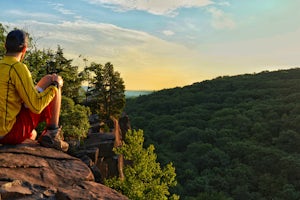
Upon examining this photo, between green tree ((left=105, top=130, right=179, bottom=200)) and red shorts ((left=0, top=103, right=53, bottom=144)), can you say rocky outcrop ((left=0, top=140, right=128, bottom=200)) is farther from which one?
green tree ((left=105, top=130, right=179, bottom=200))

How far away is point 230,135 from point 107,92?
62.4 meters

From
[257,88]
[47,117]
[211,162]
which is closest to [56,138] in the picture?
[47,117]

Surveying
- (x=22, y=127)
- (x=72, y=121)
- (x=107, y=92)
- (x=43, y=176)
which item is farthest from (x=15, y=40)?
(x=107, y=92)

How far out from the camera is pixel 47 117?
8.32 metres

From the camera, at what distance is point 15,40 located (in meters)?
7.52

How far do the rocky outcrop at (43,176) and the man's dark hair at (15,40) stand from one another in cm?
197

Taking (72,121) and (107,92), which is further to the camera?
(107,92)

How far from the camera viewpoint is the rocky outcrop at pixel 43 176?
670 cm

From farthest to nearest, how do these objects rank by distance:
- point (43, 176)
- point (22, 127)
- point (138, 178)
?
point (138, 178) → point (22, 127) → point (43, 176)

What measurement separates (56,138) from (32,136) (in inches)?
26.3

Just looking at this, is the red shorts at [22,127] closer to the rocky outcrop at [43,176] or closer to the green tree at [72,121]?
the rocky outcrop at [43,176]

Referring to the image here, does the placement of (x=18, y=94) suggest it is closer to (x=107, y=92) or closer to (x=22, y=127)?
(x=22, y=127)

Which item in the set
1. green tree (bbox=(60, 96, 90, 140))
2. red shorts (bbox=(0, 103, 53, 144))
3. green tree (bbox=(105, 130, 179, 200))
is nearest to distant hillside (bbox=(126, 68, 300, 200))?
green tree (bbox=(105, 130, 179, 200))

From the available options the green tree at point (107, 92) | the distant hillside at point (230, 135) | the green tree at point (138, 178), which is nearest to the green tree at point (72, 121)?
the green tree at point (138, 178)
